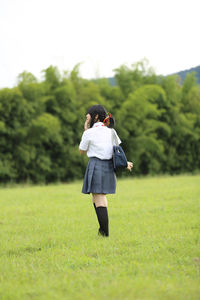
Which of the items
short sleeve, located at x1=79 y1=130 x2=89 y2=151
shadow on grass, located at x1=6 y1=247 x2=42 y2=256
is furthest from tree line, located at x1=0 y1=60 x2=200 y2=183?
shadow on grass, located at x1=6 y1=247 x2=42 y2=256

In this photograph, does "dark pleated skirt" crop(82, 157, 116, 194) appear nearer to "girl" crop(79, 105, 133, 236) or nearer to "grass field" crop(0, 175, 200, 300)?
"girl" crop(79, 105, 133, 236)

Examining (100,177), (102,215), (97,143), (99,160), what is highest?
(97,143)

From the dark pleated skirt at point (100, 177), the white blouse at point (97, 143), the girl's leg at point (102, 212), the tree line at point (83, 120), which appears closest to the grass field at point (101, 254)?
the girl's leg at point (102, 212)

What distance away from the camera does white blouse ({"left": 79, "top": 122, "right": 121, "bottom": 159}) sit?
13.7 ft

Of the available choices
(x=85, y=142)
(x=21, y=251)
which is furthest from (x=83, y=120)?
(x=21, y=251)

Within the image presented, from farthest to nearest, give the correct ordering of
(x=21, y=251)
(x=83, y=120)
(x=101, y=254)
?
(x=83, y=120)
(x=21, y=251)
(x=101, y=254)

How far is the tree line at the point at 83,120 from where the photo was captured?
13.0 metres

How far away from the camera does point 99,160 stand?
4195 millimetres

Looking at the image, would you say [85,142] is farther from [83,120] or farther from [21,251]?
[83,120]

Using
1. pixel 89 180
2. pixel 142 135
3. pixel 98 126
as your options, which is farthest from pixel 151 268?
pixel 142 135

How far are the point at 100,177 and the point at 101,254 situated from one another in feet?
3.33

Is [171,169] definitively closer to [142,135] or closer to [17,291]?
[142,135]

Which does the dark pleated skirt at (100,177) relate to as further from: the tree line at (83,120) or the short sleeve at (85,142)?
the tree line at (83,120)

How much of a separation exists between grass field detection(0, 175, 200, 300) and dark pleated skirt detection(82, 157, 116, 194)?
53cm
